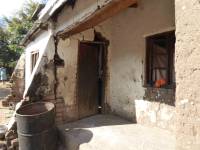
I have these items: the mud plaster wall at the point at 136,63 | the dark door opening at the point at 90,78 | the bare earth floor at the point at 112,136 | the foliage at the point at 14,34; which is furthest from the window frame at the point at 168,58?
the foliage at the point at 14,34

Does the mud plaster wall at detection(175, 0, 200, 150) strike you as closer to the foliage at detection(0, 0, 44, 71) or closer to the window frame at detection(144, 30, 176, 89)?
the window frame at detection(144, 30, 176, 89)

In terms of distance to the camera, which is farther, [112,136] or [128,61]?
[128,61]

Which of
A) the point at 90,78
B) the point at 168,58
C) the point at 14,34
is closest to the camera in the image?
the point at 168,58

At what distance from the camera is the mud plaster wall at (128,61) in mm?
4891

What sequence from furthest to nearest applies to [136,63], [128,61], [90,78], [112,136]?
[90,78] → [128,61] → [136,63] → [112,136]

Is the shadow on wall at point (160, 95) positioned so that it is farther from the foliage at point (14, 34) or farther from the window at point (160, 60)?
the foliage at point (14, 34)

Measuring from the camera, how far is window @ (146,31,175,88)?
4.87 meters

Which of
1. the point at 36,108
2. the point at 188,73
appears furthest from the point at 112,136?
the point at 188,73

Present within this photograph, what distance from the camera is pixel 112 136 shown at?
4.58m

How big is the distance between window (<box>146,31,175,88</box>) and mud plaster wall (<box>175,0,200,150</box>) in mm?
3076

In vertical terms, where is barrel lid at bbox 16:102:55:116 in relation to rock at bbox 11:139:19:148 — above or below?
above

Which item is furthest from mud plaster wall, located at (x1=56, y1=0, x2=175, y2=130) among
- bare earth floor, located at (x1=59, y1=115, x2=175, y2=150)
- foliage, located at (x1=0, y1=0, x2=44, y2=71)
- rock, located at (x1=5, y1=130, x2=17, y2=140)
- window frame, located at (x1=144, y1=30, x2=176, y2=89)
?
foliage, located at (x1=0, y1=0, x2=44, y2=71)

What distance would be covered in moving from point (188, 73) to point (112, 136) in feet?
10.2

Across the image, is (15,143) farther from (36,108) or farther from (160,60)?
(160,60)
